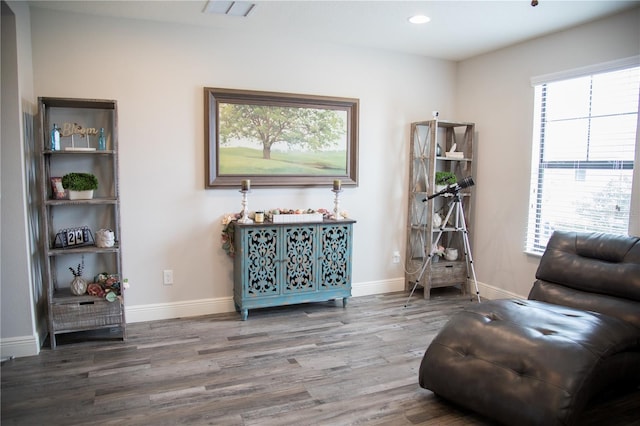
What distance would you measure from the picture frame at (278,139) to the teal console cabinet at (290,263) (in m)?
0.49

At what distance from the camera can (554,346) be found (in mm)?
2189

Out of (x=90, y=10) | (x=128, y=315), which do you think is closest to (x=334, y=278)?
(x=128, y=315)

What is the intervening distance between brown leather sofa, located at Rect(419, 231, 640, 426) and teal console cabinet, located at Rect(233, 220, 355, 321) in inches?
64.4

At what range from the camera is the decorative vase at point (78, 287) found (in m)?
3.39

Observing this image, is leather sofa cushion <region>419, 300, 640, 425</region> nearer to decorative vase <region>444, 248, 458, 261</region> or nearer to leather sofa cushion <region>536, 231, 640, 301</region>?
leather sofa cushion <region>536, 231, 640, 301</region>

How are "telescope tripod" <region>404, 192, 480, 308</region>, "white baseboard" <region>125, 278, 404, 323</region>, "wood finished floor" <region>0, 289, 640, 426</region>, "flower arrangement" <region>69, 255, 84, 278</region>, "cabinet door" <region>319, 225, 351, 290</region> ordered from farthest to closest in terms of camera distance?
"telescope tripod" <region>404, 192, 480, 308</region>, "cabinet door" <region>319, 225, 351, 290</region>, "white baseboard" <region>125, 278, 404, 323</region>, "flower arrangement" <region>69, 255, 84, 278</region>, "wood finished floor" <region>0, 289, 640, 426</region>

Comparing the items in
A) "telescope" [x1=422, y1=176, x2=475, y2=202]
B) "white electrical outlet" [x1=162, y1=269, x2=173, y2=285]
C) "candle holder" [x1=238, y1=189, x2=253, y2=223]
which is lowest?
"white electrical outlet" [x1=162, y1=269, x2=173, y2=285]

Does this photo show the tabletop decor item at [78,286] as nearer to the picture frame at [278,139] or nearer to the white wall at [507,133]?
the picture frame at [278,139]

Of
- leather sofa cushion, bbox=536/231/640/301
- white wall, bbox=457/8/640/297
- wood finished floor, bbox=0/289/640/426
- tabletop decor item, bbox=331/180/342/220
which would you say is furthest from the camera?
tabletop decor item, bbox=331/180/342/220

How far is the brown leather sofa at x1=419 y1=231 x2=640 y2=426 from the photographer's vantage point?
2105mm

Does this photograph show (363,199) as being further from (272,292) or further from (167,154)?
(167,154)

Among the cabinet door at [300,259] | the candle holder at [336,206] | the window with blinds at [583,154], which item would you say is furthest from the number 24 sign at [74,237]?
the window with blinds at [583,154]

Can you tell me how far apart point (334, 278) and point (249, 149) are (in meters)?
1.40

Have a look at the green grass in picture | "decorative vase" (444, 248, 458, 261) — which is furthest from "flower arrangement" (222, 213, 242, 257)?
"decorative vase" (444, 248, 458, 261)
